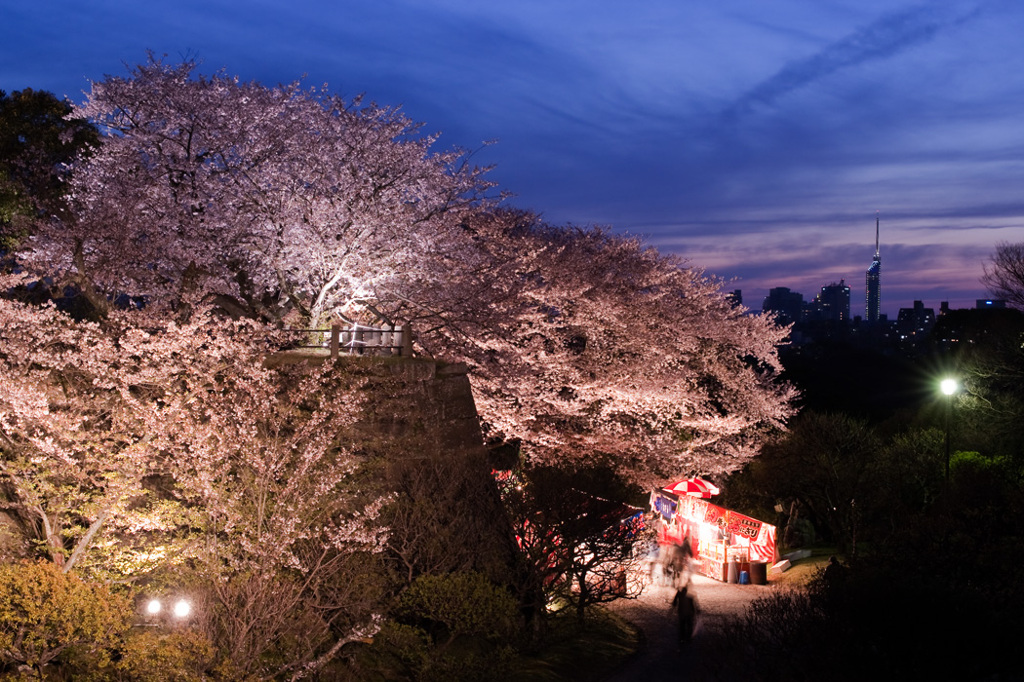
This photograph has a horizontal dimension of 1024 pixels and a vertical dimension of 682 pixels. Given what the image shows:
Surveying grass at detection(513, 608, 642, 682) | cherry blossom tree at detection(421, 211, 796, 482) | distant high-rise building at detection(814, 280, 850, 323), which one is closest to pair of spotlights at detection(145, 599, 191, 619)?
grass at detection(513, 608, 642, 682)

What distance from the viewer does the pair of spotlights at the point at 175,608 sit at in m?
10.2

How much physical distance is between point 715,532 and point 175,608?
1459cm

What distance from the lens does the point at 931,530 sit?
42.0 ft

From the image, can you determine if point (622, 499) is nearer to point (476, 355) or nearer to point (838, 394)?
point (476, 355)

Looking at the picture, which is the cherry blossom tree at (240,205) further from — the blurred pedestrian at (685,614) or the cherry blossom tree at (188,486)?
the blurred pedestrian at (685,614)

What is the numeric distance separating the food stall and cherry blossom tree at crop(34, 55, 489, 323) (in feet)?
28.6

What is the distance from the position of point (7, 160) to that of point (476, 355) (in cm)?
1269

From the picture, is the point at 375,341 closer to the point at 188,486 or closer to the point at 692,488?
the point at 188,486

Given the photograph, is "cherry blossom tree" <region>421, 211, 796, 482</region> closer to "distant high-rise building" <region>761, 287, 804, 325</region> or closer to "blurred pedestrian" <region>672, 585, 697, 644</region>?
"blurred pedestrian" <region>672, 585, 697, 644</region>

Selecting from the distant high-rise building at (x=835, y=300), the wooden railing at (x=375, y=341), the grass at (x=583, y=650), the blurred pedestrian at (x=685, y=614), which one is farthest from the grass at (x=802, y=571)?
the distant high-rise building at (x=835, y=300)

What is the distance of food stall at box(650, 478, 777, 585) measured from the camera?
2069 centimetres

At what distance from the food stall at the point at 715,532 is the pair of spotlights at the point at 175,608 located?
13206mm

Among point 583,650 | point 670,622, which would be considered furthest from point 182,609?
point 670,622

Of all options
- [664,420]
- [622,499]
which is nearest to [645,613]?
[622,499]
